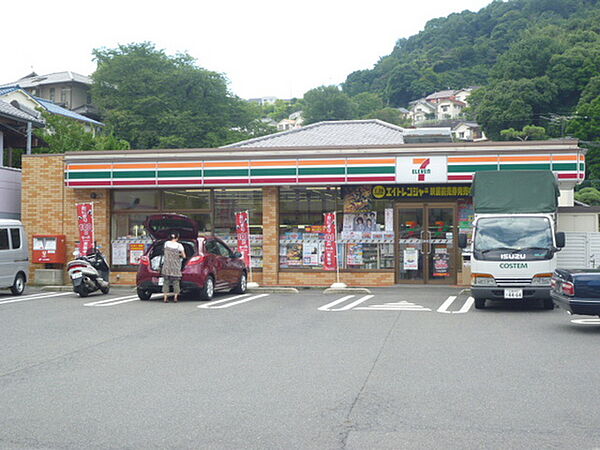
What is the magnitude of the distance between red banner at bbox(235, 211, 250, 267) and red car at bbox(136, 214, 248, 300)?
354 centimetres

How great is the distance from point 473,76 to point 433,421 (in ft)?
430

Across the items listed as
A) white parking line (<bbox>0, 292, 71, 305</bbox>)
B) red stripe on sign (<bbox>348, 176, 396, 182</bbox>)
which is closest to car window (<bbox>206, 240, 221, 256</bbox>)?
white parking line (<bbox>0, 292, 71, 305</bbox>)

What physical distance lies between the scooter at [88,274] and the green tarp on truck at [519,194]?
1019 centimetres

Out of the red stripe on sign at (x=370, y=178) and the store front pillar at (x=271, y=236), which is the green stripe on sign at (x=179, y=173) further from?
the red stripe on sign at (x=370, y=178)

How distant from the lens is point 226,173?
21969 millimetres

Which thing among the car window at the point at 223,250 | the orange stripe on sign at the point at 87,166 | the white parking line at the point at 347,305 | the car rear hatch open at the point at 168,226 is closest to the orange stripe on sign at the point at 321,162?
the car window at the point at 223,250

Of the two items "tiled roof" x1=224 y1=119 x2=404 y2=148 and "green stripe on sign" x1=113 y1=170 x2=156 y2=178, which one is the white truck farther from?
"tiled roof" x1=224 y1=119 x2=404 y2=148

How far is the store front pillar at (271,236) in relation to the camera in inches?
870

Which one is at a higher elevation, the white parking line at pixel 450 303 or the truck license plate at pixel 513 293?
the truck license plate at pixel 513 293

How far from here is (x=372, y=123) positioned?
34719mm

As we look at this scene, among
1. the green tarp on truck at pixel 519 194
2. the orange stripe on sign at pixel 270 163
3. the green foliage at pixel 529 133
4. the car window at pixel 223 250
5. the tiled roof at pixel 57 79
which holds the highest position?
the tiled roof at pixel 57 79

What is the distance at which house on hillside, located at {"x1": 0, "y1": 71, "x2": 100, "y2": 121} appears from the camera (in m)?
79.2

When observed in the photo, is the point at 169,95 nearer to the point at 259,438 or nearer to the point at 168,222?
the point at 168,222

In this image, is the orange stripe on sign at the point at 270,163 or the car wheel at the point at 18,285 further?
the orange stripe on sign at the point at 270,163
